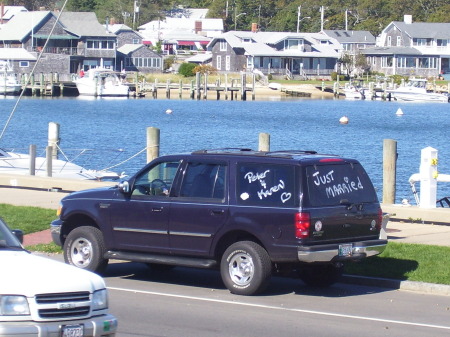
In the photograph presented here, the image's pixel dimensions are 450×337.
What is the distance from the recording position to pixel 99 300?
27.6 ft

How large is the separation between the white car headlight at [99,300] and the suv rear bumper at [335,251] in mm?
4241

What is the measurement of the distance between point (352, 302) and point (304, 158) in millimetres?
2039

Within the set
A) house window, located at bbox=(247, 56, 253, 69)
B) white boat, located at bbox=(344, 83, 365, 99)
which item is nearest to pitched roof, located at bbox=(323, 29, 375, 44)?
house window, located at bbox=(247, 56, 253, 69)

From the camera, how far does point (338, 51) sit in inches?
4985

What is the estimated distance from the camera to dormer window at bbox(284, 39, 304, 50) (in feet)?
Answer: 396

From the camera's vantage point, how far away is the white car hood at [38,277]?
312 inches

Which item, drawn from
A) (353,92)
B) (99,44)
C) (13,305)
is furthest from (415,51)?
(13,305)

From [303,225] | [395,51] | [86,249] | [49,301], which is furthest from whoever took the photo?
[395,51]

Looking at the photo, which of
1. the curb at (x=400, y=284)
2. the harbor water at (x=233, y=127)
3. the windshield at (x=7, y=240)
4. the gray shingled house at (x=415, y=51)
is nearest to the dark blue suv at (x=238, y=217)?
the curb at (x=400, y=284)

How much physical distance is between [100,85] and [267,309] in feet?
305

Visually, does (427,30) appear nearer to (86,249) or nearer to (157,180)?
(157,180)

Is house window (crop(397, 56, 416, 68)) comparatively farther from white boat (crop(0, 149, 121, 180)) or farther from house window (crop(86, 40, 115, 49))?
white boat (crop(0, 149, 121, 180))

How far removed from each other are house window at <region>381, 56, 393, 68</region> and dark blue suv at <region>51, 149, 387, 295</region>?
373ft

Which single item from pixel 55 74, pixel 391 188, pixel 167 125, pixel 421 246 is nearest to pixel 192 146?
pixel 167 125
